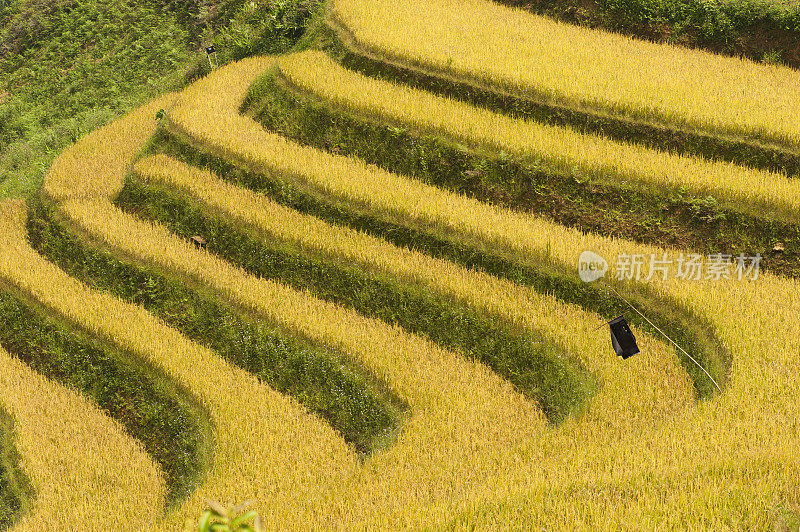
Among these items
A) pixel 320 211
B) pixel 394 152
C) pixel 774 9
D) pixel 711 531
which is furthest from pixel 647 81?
pixel 711 531

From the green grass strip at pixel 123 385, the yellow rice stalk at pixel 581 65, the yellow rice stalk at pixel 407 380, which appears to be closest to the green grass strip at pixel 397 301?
the yellow rice stalk at pixel 407 380

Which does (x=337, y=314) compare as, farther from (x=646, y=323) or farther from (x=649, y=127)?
(x=649, y=127)

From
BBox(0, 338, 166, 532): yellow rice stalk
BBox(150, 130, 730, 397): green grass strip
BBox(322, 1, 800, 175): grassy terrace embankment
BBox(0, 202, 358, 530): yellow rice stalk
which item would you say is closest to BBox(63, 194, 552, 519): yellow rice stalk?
BBox(0, 202, 358, 530): yellow rice stalk

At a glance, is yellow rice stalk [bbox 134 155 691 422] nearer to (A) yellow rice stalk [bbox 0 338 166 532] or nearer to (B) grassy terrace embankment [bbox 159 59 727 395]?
(B) grassy terrace embankment [bbox 159 59 727 395]

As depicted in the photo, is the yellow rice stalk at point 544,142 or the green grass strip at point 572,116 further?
the green grass strip at point 572,116

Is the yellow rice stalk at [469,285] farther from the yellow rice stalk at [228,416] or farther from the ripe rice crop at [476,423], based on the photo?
the yellow rice stalk at [228,416]

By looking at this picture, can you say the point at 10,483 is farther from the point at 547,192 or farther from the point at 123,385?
the point at 547,192

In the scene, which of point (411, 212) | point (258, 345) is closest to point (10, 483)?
point (258, 345)
